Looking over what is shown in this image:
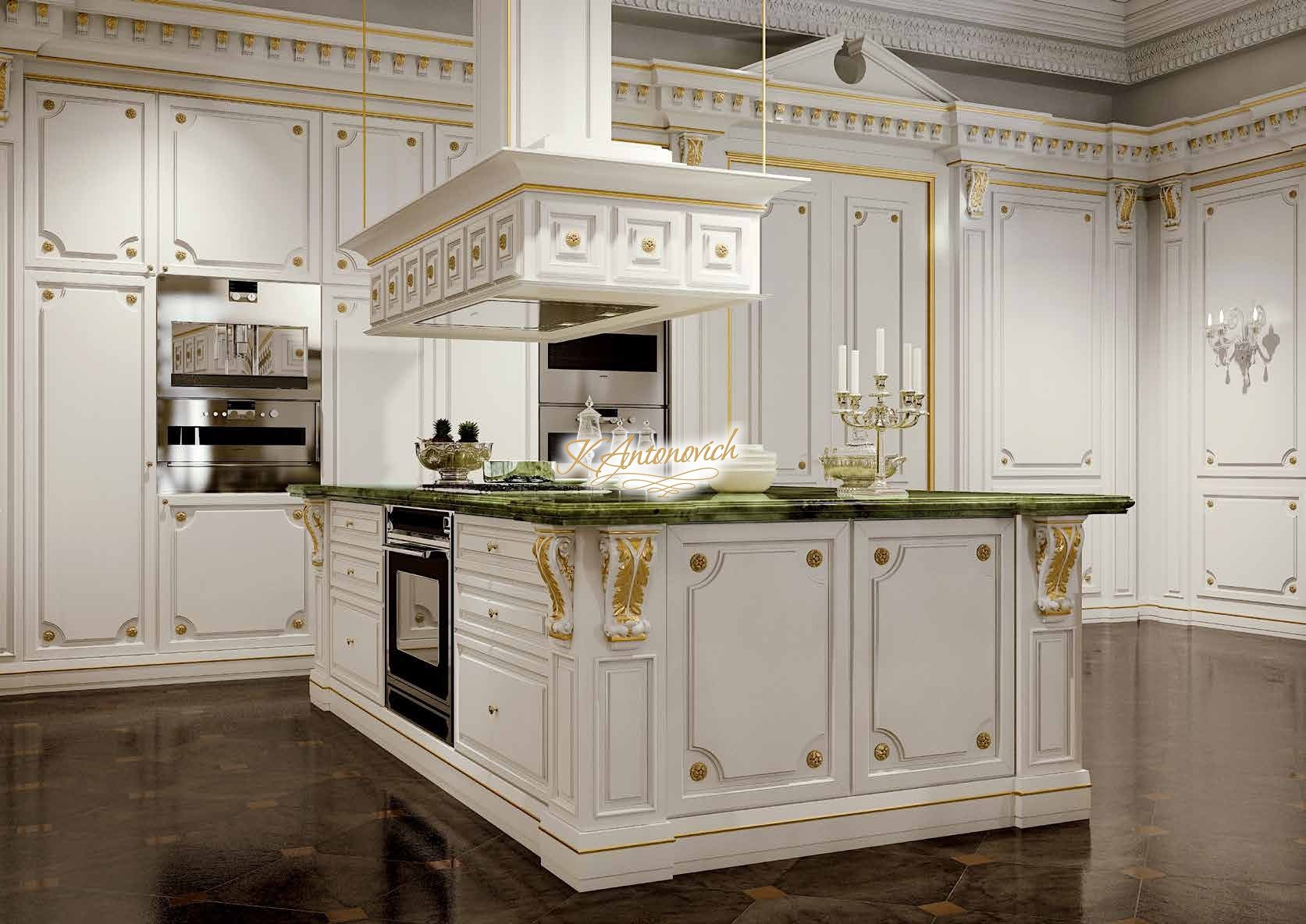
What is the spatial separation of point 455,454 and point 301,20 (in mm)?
2613

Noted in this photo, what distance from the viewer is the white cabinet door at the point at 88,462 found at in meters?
6.09

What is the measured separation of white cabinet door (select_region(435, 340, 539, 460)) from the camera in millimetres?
6816

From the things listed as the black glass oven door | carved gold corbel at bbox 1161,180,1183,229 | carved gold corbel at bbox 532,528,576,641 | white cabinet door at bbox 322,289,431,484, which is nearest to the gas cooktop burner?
the black glass oven door

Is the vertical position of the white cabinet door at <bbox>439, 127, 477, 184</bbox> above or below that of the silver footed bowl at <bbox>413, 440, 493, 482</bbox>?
above

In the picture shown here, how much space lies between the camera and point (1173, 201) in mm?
8531

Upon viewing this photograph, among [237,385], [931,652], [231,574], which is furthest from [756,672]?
[237,385]

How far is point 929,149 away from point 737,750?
5628 millimetres

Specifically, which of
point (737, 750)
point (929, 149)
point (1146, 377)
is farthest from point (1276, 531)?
point (737, 750)

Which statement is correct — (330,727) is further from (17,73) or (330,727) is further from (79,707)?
(17,73)

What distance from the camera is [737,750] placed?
11.4 ft

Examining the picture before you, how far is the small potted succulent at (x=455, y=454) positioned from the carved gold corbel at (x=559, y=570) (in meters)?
2.09

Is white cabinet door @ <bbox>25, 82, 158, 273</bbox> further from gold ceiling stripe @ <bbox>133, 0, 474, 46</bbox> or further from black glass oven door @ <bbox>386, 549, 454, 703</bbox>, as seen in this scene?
black glass oven door @ <bbox>386, 549, 454, 703</bbox>

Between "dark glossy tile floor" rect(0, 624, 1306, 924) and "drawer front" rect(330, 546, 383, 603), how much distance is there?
0.57 m

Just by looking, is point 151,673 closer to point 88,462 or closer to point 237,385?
point 88,462
